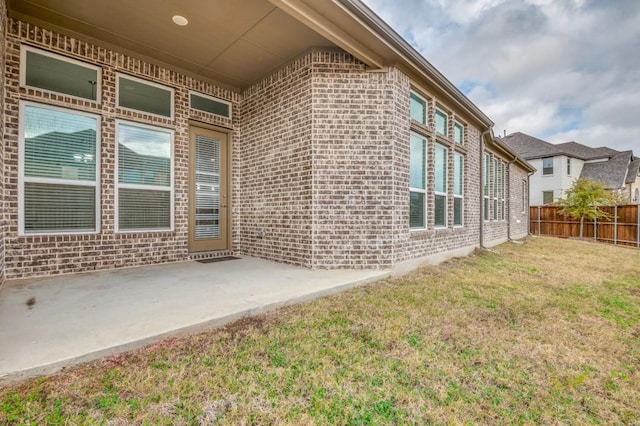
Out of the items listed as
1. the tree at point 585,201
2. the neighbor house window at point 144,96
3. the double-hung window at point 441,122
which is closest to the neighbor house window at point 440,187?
the double-hung window at point 441,122

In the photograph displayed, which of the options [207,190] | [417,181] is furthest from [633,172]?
[207,190]

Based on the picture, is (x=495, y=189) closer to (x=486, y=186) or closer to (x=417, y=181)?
(x=486, y=186)

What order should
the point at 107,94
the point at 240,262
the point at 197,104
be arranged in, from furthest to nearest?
the point at 197,104 → the point at 240,262 → the point at 107,94

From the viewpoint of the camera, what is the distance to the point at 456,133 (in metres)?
7.45

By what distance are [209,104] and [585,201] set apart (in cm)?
1872

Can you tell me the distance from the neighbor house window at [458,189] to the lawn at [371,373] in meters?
3.84

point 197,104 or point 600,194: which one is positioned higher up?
point 197,104

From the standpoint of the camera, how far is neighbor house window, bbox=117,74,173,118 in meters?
4.86

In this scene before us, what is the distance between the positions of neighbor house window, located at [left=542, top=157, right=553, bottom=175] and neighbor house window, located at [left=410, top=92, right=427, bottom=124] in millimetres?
23592

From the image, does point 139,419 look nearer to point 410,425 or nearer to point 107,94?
point 410,425

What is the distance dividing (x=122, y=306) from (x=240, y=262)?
2516 mm

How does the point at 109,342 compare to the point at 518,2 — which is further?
the point at 518,2

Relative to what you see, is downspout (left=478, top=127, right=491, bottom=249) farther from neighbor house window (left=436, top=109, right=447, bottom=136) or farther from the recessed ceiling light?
the recessed ceiling light

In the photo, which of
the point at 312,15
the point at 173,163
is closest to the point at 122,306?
the point at 173,163
